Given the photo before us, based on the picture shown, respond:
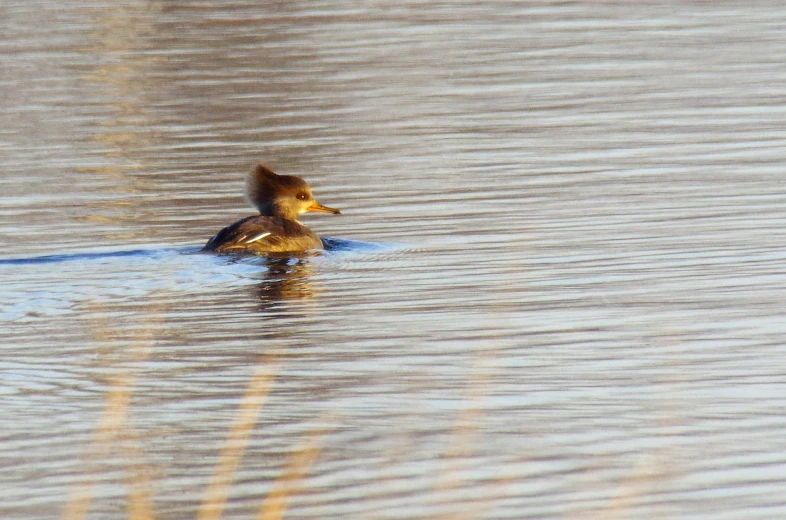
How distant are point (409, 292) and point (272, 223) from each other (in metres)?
2.51

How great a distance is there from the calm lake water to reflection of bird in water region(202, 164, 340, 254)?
26cm

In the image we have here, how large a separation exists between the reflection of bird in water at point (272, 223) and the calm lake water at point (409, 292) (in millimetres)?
264

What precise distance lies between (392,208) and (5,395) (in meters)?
6.79

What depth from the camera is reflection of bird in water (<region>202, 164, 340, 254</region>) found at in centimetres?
1239

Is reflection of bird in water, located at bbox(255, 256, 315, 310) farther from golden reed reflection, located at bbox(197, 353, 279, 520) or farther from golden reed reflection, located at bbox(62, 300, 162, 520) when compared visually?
golden reed reflection, located at bbox(197, 353, 279, 520)

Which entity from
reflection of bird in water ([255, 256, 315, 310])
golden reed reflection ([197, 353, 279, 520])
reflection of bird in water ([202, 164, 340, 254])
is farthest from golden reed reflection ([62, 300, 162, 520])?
reflection of bird in water ([202, 164, 340, 254])

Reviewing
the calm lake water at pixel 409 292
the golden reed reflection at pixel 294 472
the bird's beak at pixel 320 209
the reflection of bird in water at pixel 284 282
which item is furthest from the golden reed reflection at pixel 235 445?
the bird's beak at pixel 320 209

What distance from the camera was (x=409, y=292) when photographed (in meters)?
10.6

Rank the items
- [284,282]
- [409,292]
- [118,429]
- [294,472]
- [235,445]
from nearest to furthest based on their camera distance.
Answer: [294,472]
[235,445]
[118,429]
[409,292]
[284,282]

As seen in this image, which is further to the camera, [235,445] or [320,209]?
[320,209]

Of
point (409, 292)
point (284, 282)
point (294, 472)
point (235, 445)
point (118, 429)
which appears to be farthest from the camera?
point (284, 282)

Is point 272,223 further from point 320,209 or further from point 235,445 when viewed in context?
point 235,445

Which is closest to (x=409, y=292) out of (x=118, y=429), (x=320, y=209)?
(x=320, y=209)

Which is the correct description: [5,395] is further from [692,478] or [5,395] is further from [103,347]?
[692,478]
